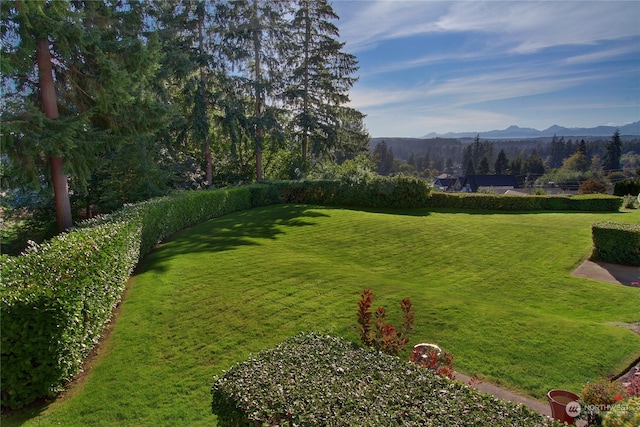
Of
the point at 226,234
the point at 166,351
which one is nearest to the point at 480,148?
the point at 226,234

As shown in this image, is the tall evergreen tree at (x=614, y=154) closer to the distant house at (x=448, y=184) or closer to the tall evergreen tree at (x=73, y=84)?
the distant house at (x=448, y=184)

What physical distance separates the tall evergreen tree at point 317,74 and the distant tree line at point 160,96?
7cm

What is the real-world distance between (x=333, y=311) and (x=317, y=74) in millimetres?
21466

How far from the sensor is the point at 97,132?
9789mm

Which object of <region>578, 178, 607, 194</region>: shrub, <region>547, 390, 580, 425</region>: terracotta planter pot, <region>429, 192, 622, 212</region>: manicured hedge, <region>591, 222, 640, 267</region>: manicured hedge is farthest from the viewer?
<region>578, 178, 607, 194</region>: shrub

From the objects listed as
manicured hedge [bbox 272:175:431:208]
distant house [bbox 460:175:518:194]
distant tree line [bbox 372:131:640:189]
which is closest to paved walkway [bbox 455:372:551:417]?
manicured hedge [bbox 272:175:431:208]

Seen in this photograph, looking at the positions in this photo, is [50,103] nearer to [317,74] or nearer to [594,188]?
[317,74]

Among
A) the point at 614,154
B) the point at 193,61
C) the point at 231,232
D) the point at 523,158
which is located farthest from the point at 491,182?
the point at 231,232

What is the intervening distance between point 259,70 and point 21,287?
2123cm

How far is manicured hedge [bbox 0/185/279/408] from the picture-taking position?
152 inches

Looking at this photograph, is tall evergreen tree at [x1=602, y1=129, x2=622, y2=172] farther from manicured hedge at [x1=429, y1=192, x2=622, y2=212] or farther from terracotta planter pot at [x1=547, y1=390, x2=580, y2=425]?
terracotta planter pot at [x1=547, y1=390, x2=580, y2=425]

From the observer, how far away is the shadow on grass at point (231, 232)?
970 cm

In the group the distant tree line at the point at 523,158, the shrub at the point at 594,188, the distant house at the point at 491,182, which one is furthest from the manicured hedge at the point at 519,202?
the distant house at the point at 491,182

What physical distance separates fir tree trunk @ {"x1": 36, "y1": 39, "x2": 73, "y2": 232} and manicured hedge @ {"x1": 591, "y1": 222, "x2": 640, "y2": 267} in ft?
→ 47.9
